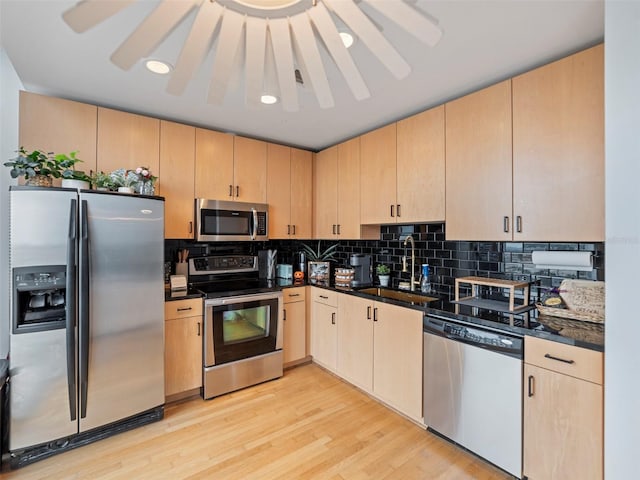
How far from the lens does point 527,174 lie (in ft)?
6.42

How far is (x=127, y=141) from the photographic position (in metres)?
→ 2.63

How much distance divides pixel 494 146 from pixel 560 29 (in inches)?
26.4

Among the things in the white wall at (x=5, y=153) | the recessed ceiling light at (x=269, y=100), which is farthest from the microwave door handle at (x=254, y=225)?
the white wall at (x=5, y=153)

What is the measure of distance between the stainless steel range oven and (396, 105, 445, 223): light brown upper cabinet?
59.7 inches

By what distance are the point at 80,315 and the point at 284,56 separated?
206cm

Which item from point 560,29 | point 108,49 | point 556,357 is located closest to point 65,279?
point 108,49

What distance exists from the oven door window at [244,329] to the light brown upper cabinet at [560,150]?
2173mm

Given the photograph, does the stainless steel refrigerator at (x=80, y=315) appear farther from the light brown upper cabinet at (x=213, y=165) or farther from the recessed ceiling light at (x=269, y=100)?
the recessed ceiling light at (x=269, y=100)

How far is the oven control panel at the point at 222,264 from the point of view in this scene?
Result: 3205 mm

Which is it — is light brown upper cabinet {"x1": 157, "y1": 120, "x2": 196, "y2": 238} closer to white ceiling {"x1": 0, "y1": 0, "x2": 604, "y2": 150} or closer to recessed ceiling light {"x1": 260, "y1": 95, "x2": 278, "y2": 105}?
white ceiling {"x1": 0, "y1": 0, "x2": 604, "y2": 150}

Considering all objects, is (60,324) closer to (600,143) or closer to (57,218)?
(57,218)

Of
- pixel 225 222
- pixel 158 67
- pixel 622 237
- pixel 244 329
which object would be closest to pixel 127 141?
pixel 158 67

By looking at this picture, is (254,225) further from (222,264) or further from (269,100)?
(269,100)

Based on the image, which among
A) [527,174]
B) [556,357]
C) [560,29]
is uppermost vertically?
[560,29]
